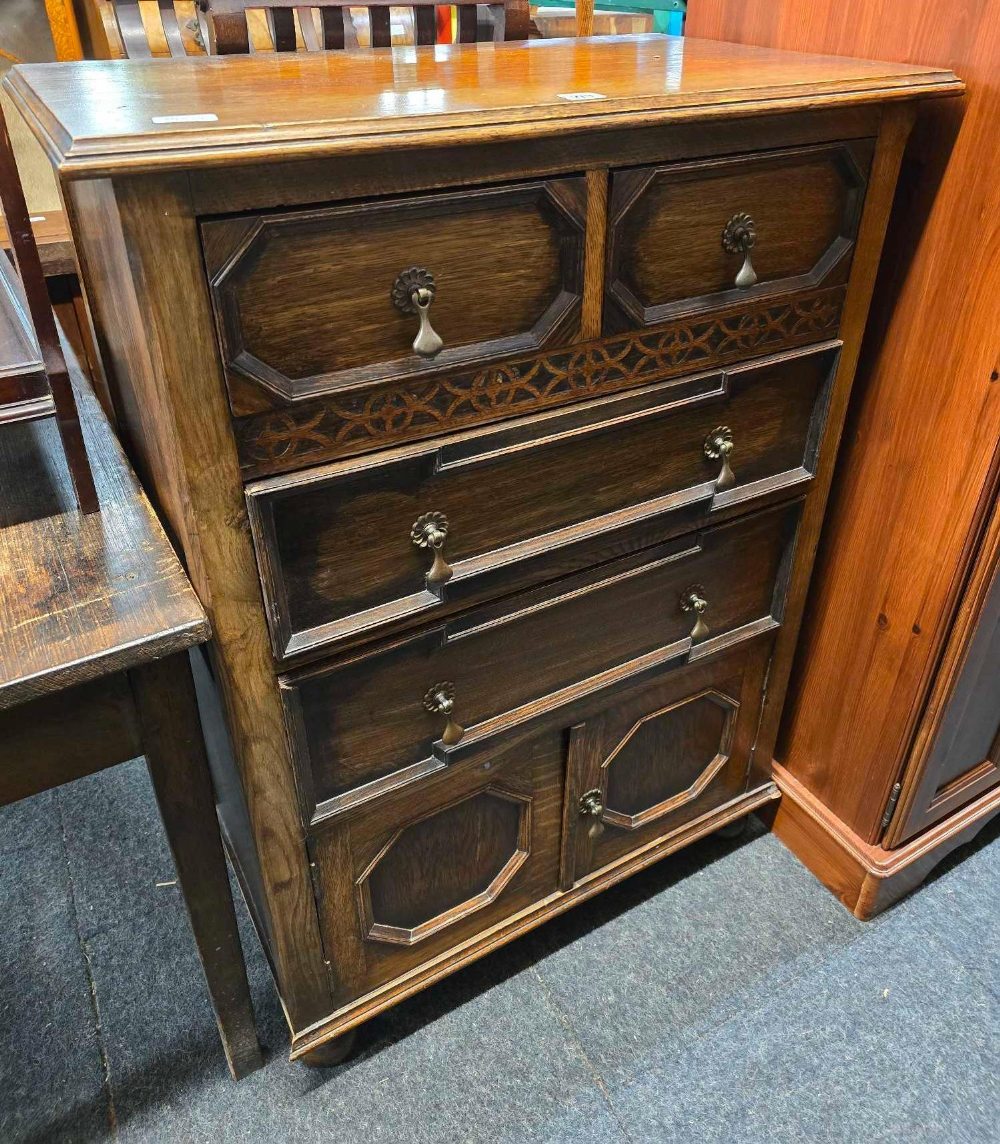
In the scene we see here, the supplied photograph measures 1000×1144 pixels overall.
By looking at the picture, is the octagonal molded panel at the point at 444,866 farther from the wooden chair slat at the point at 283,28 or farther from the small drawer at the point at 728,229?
the wooden chair slat at the point at 283,28

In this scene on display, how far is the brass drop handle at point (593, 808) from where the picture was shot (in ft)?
3.65

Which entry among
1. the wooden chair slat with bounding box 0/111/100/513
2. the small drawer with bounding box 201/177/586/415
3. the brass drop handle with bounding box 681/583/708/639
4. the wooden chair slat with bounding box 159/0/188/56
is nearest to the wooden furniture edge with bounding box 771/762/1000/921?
the brass drop handle with bounding box 681/583/708/639

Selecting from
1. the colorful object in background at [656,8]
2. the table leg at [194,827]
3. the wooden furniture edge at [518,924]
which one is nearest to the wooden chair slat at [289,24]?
the table leg at [194,827]

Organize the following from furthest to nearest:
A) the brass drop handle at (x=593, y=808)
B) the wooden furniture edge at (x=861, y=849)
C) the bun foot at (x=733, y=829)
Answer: the bun foot at (x=733, y=829)
the wooden furniture edge at (x=861, y=849)
the brass drop handle at (x=593, y=808)

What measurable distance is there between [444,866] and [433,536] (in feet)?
1.45

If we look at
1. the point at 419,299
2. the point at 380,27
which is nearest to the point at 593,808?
the point at 419,299

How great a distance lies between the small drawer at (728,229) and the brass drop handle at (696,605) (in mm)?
322

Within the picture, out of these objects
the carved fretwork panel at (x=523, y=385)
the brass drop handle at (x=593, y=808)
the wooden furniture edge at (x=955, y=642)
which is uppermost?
the carved fretwork panel at (x=523, y=385)

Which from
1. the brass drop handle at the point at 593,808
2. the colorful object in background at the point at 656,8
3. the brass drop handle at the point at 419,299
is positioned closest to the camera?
the brass drop handle at the point at 419,299

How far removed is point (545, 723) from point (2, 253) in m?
0.74

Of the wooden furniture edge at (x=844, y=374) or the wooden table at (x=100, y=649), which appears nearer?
the wooden table at (x=100, y=649)

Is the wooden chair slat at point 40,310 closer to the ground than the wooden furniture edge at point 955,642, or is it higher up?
higher up

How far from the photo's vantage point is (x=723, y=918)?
1274 mm

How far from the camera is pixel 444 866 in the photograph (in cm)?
105
